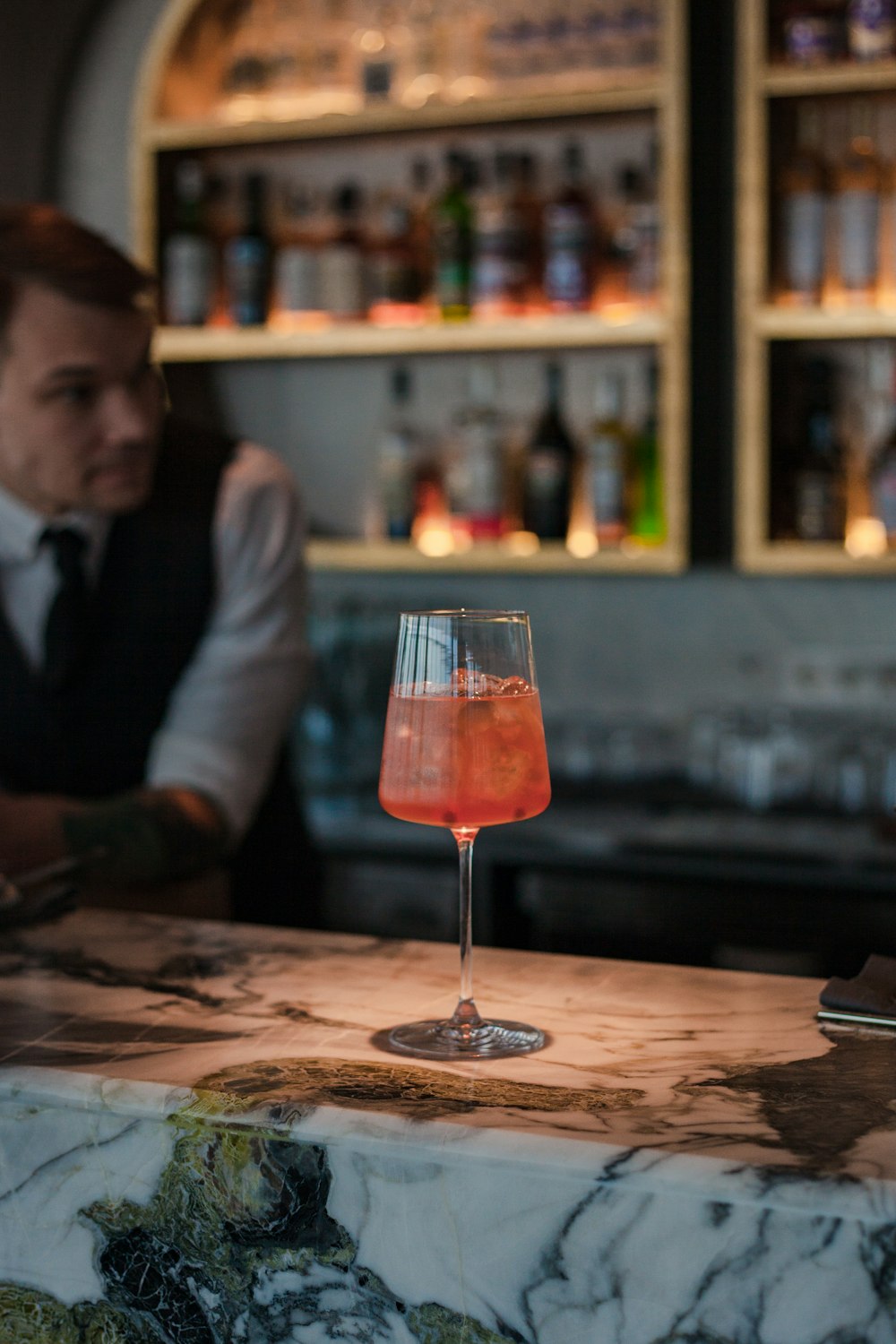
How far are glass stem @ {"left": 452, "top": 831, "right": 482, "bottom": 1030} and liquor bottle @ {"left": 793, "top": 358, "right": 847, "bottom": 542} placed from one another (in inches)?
70.3

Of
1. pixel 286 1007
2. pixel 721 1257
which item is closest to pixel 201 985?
pixel 286 1007

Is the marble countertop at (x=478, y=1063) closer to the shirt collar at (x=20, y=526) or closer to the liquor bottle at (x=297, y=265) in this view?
the shirt collar at (x=20, y=526)

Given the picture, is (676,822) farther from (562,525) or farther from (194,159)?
(194,159)

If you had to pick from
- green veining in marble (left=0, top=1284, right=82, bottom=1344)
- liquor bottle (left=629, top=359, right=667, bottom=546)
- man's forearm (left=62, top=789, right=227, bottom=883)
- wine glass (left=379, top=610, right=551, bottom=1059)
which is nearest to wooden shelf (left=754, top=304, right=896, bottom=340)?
liquor bottle (left=629, top=359, right=667, bottom=546)

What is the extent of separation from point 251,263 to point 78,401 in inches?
49.7

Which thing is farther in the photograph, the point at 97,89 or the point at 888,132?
the point at 97,89

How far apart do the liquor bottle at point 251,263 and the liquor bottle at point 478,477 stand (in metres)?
0.46

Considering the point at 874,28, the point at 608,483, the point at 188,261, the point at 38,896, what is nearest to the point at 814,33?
the point at 874,28

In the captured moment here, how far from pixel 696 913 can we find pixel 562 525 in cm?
77

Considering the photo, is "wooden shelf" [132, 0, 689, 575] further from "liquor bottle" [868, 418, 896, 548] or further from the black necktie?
the black necktie

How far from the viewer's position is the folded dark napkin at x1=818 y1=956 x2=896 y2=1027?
99 centimetres

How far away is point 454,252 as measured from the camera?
9.05 ft

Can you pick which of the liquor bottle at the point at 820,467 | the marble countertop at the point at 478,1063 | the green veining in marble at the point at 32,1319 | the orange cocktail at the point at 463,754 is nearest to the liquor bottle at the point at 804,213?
the liquor bottle at the point at 820,467

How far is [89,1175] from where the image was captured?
877 millimetres
